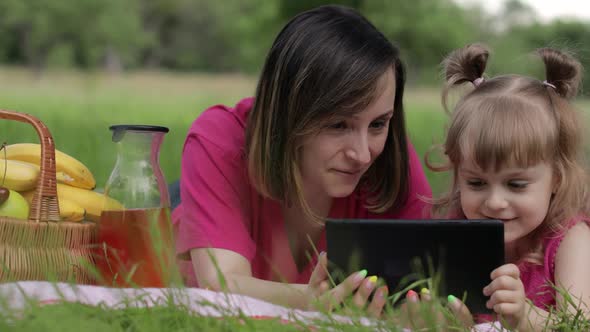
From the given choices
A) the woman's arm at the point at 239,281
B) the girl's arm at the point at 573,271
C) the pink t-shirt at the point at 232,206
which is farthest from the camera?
the pink t-shirt at the point at 232,206

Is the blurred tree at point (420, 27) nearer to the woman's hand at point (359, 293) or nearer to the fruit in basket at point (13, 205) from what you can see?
the fruit in basket at point (13, 205)

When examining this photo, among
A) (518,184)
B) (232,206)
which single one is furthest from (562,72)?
(232,206)

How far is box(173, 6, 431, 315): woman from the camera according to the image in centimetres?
252

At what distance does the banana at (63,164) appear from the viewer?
2785mm

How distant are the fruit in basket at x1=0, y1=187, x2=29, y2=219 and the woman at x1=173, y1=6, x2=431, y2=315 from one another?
22.6 inches

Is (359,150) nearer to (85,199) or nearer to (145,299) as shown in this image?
(145,299)

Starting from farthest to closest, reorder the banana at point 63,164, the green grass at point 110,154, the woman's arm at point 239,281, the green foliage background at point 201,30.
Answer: the green foliage background at point 201,30 → the banana at point 63,164 → the woman's arm at point 239,281 → the green grass at point 110,154

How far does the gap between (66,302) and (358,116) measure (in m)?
1.16

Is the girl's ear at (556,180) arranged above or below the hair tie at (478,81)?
below

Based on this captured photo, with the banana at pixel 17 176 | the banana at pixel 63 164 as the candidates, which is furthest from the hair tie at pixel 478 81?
the banana at pixel 17 176

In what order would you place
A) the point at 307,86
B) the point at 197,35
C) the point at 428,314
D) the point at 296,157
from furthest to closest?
the point at 197,35
the point at 296,157
the point at 307,86
the point at 428,314

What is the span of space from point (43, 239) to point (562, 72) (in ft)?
6.41

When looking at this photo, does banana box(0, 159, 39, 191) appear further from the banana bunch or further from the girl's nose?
the girl's nose

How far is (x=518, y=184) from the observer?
244 cm
